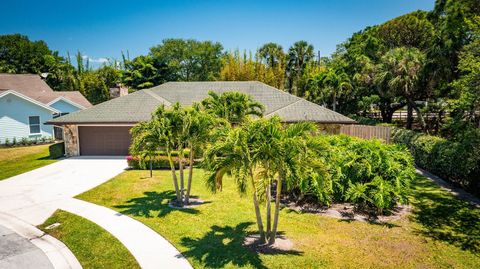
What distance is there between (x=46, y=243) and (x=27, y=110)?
2480cm

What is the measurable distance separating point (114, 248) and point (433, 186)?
14.1 meters

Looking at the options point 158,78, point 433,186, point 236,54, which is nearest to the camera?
point 433,186

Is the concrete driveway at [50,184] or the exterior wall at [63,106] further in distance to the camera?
the exterior wall at [63,106]

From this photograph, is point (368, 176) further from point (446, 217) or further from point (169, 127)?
point (169, 127)

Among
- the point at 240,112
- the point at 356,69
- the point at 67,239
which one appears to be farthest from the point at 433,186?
the point at 356,69

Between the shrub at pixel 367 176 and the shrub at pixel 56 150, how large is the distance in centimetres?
1971

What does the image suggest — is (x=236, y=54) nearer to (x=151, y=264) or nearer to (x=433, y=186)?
(x=433, y=186)

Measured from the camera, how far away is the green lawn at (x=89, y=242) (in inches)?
327

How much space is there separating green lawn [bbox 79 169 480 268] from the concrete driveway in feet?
5.47

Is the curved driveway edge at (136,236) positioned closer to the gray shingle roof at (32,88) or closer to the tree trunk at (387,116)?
the gray shingle roof at (32,88)

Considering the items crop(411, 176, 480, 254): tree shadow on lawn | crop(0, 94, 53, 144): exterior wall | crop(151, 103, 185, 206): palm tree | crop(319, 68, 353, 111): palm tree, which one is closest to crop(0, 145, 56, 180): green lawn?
crop(0, 94, 53, 144): exterior wall

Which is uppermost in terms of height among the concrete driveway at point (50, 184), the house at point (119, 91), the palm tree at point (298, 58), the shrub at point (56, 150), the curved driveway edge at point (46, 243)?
the palm tree at point (298, 58)

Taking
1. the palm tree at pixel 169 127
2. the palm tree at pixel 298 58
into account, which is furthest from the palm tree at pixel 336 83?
the palm tree at pixel 169 127

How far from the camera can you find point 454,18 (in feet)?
63.9
